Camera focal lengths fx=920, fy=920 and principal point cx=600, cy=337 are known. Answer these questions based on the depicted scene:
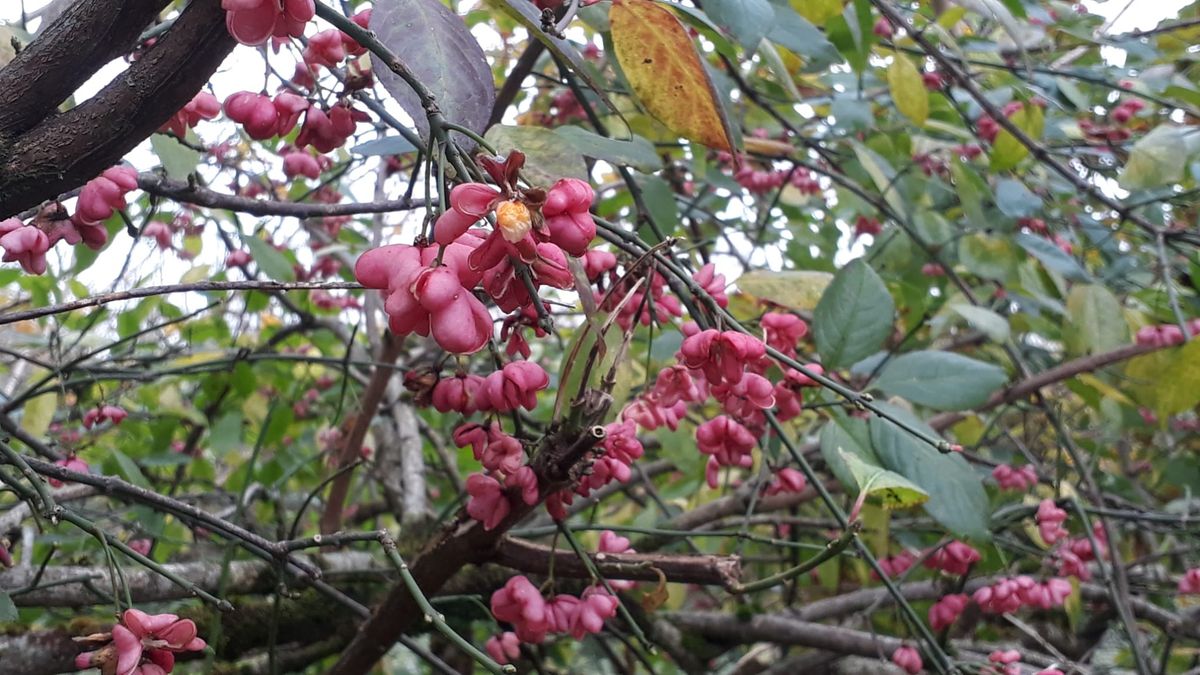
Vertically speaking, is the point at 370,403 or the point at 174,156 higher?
the point at 174,156

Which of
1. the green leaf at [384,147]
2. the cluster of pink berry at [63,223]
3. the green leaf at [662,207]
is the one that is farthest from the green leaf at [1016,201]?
the cluster of pink berry at [63,223]

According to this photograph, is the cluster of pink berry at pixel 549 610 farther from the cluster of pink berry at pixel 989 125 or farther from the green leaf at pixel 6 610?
the cluster of pink berry at pixel 989 125

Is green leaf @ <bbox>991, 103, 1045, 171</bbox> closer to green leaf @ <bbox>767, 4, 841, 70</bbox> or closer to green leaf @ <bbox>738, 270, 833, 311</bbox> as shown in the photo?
green leaf @ <bbox>767, 4, 841, 70</bbox>

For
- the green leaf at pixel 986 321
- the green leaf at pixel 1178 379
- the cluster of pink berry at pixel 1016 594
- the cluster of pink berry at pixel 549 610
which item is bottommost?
the cluster of pink berry at pixel 1016 594

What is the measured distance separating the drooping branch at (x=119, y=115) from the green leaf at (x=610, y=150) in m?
0.37

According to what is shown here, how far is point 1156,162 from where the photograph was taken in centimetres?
178

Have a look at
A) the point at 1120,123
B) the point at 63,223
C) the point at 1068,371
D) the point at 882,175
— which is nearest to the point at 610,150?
the point at 63,223

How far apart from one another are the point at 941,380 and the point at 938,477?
0.66 ft

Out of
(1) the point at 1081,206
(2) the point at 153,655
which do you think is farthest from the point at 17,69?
(1) the point at 1081,206

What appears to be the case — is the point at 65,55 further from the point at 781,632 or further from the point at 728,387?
the point at 781,632

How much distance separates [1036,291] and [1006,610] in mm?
877

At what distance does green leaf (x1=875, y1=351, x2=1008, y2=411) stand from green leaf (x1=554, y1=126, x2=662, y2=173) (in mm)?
490

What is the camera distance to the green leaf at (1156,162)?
69.7 inches

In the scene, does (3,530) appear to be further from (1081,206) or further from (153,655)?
(1081,206)
